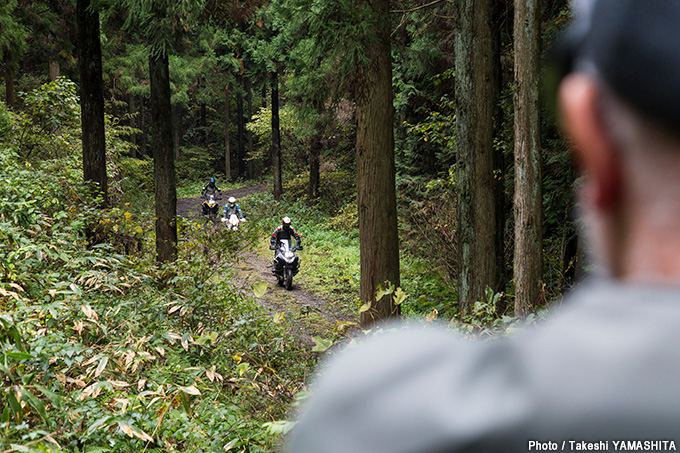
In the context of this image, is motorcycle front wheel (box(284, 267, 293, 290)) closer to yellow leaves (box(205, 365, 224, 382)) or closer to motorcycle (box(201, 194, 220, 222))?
yellow leaves (box(205, 365, 224, 382))

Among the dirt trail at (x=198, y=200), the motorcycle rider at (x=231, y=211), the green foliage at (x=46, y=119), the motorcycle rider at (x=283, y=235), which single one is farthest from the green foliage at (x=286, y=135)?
the green foliage at (x=46, y=119)

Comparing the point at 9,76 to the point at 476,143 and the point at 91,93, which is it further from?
the point at 476,143

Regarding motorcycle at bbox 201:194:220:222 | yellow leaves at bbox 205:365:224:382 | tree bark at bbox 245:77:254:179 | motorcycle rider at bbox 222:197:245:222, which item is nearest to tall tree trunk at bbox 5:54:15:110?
motorcycle rider at bbox 222:197:245:222

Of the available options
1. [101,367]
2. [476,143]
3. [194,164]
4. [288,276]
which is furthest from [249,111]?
[101,367]

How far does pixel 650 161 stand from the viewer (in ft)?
2.21

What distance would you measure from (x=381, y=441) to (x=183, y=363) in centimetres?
704

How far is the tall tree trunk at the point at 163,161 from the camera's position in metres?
11.0

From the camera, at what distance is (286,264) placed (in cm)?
1468

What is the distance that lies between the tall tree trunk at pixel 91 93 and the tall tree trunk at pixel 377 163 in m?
5.89

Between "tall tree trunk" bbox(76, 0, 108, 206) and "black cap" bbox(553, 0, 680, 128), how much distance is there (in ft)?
36.5

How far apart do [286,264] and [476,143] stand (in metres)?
7.77

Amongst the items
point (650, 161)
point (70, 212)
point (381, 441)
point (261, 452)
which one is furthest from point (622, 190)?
point (70, 212)

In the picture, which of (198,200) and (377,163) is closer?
(377,163)

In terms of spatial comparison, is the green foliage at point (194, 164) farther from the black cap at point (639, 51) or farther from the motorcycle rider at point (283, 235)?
the black cap at point (639, 51)
